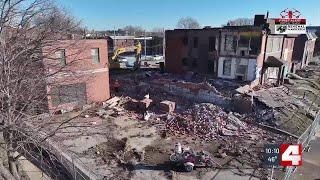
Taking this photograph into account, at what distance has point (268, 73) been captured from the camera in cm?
3597

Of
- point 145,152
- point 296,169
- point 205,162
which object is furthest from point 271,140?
point 145,152

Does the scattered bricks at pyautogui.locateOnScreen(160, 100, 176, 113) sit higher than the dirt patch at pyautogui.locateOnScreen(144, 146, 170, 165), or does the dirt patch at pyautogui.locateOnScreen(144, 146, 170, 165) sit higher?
the scattered bricks at pyautogui.locateOnScreen(160, 100, 176, 113)

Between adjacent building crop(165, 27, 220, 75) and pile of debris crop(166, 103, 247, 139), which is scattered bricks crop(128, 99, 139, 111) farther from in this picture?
adjacent building crop(165, 27, 220, 75)

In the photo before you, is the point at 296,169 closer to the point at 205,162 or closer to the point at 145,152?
the point at 205,162

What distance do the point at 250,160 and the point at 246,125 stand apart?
19.0 feet

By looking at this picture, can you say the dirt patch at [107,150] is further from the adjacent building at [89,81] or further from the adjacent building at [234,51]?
the adjacent building at [234,51]

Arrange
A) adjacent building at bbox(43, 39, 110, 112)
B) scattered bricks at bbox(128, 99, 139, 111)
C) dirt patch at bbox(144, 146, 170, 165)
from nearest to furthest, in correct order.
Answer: dirt patch at bbox(144, 146, 170, 165)
adjacent building at bbox(43, 39, 110, 112)
scattered bricks at bbox(128, 99, 139, 111)

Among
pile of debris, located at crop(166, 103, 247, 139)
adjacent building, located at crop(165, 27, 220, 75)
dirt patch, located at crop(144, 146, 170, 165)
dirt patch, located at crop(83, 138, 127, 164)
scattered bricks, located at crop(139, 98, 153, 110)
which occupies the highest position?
adjacent building, located at crop(165, 27, 220, 75)

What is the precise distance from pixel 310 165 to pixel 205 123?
7825 mm

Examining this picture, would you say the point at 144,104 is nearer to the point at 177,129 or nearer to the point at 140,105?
the point at 140,105

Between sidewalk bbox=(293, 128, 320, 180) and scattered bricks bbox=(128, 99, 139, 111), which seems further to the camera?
scattered bricks bbox=(128, 99, 139, 111)

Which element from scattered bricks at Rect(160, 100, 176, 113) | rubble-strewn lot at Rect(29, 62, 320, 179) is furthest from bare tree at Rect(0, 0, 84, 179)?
scattered bricks at Rect(160, 100, 176, 113)

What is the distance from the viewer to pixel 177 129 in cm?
2222

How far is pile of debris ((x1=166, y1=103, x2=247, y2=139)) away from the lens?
2156 cm
